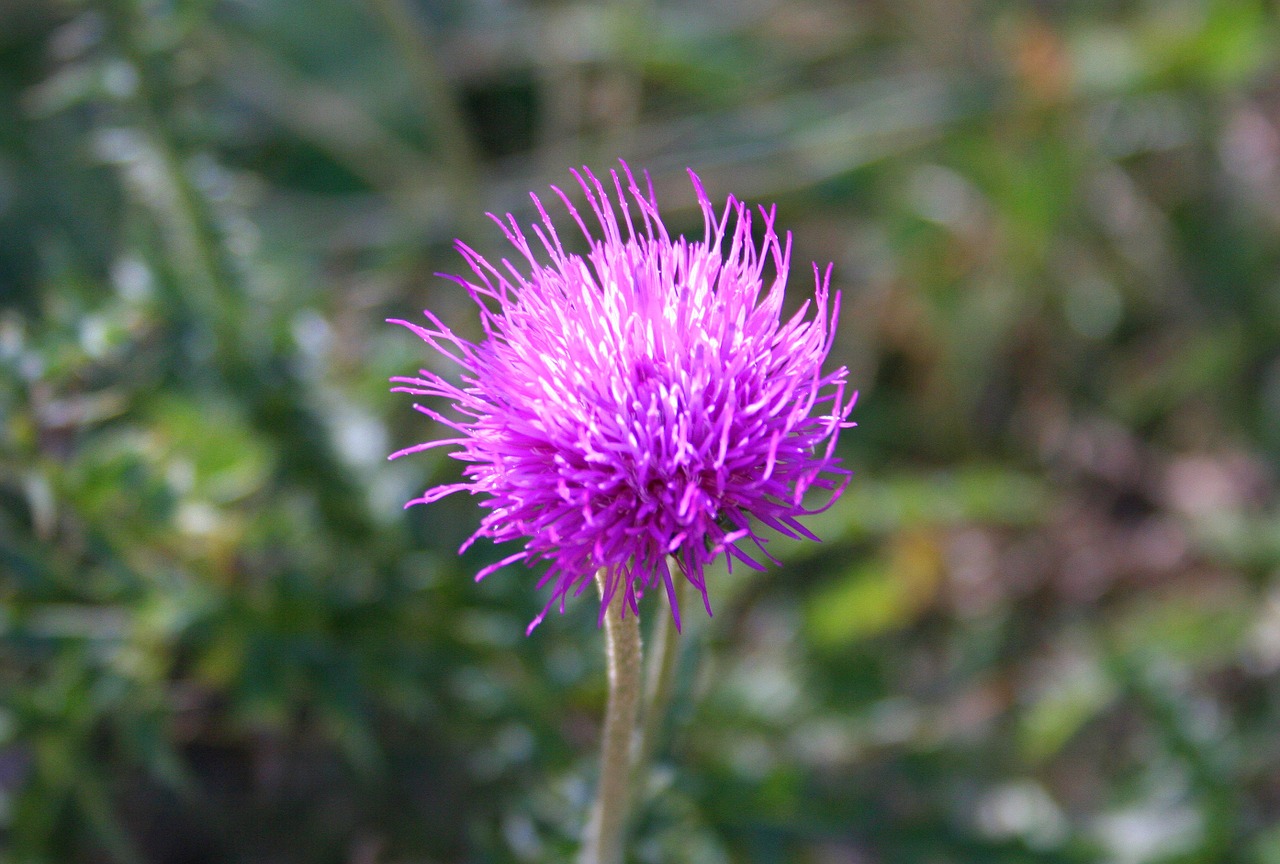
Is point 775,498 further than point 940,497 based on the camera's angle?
No

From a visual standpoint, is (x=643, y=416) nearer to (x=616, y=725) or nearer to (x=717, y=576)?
(x=616, y=725)

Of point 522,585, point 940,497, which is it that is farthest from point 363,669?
point 940,497

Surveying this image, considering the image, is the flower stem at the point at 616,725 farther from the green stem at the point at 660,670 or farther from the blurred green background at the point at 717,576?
the blurred green background at the point at 717,576

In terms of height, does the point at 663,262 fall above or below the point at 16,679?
above

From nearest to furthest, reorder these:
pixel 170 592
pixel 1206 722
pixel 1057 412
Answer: pixel 170 592, pixel 1206 722, pixel 1057 412

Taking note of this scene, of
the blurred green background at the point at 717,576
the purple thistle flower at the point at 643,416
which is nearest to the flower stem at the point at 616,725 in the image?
the purple thistle flower at the point at 643,416

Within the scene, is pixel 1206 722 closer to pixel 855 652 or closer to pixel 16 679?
pixel 855 652

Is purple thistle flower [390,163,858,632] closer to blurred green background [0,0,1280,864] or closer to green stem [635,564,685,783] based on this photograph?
green stem [635,564,685,783]

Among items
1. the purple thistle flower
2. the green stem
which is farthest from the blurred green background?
the purple thistle flower
